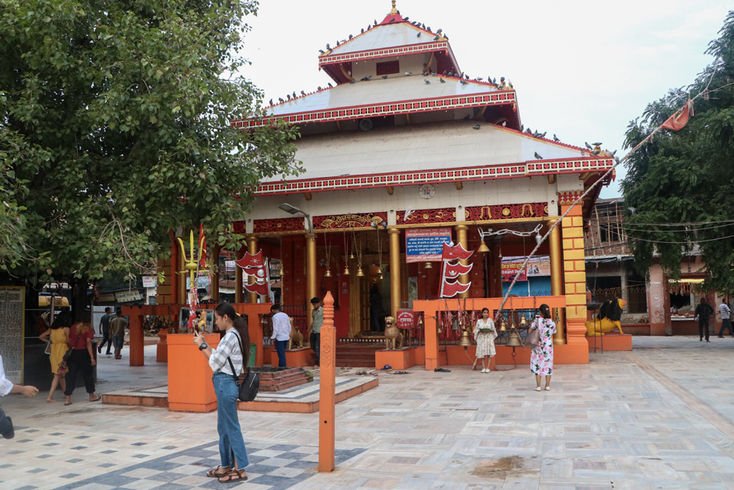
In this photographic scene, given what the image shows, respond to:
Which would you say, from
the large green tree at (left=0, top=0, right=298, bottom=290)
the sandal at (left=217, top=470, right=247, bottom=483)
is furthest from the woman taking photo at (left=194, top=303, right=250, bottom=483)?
the large green tree at (left=0, top=0, right=298, bottom=290)

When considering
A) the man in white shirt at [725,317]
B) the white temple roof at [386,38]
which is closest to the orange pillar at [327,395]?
the white temple roof at [386,38]

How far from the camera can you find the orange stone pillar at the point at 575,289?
1427 cm

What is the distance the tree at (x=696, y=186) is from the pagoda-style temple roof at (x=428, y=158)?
5.83m

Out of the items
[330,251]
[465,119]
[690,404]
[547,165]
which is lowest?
[690,404]

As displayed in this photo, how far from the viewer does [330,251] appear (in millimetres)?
19172

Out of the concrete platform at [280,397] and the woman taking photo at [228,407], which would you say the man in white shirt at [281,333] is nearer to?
the concrete platform at [280,397]

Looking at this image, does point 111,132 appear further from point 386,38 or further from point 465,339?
point 386,38

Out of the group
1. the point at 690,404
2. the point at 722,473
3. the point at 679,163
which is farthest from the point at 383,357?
the point at 679,163

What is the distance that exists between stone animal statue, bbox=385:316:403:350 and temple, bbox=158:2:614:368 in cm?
66

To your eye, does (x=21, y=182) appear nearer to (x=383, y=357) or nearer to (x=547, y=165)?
(x=383, y=357)

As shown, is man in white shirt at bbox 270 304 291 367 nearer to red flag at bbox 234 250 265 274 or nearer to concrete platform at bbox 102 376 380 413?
red flag at bbox 234 250 265 274

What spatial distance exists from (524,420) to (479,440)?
52.0 inches

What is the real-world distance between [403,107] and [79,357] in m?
10.1

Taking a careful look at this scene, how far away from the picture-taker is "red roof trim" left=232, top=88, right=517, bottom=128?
51.9 feet
